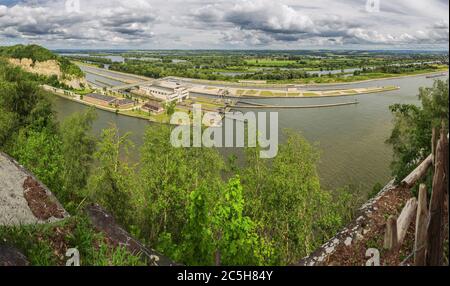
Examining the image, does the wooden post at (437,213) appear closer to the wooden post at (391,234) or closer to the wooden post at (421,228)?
Answer: the wooden post at (421,228)

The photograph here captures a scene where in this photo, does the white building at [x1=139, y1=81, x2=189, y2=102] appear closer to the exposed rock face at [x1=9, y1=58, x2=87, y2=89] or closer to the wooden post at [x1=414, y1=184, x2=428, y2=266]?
the exposed rock face at [x1=9, y1=58, x2=87, y2=89]

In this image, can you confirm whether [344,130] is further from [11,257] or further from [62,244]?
[11,257]

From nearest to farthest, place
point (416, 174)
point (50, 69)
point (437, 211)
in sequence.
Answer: point (437, 211) → point (416, 174) → point (50, 69)

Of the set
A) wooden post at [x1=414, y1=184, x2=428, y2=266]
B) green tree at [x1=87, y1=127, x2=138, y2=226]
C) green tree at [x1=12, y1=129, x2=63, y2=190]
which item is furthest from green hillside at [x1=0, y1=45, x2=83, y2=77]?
wooden post at [x1=414, y1=184, x2=428, y2=266]

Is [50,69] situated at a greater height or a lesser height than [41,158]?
greater

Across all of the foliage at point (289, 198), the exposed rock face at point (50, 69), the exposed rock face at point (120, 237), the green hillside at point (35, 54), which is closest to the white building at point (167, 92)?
the exposed rock face at point (50, 69)

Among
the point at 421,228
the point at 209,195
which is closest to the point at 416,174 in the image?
the point at 421,228

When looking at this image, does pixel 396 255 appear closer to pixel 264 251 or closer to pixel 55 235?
pixel 264 251

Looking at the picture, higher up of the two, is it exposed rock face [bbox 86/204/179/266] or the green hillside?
the green hillside
